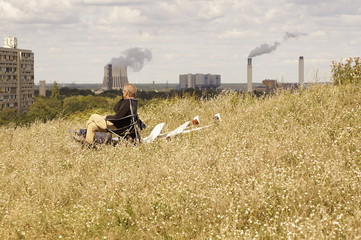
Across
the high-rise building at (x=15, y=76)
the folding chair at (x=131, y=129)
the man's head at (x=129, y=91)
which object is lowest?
the folding chair at (x=131, y=129)

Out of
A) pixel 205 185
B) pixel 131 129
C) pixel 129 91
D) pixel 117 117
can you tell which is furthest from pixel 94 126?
pixel 205 185

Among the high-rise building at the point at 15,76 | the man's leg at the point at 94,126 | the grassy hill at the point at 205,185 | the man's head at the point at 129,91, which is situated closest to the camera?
the grassy hill at the point at 205,185

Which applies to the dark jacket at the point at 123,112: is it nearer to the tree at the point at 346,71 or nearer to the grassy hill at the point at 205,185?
the grassy hill at the point at 205,185

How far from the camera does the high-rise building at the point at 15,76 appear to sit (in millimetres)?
130750

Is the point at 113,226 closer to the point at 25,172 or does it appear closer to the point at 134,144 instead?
the point at 25,172

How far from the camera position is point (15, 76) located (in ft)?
451

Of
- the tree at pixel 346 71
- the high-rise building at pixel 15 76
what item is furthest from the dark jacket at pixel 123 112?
the high-rise building at pixel 15 76

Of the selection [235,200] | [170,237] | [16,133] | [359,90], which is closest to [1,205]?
[170,237]

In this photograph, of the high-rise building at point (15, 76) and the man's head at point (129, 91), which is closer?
the man's head at point (129, 91)

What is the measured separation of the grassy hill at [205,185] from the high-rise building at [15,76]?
12569 centimetres

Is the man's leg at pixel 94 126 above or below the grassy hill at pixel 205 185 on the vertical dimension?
above

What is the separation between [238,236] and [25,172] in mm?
4582

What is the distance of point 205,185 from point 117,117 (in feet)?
12.3

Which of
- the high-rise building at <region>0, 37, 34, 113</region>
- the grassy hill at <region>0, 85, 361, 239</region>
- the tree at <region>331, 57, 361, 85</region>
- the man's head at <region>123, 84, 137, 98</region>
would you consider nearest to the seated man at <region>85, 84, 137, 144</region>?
the man's head at <region>123, 84, 137, 98</region>
